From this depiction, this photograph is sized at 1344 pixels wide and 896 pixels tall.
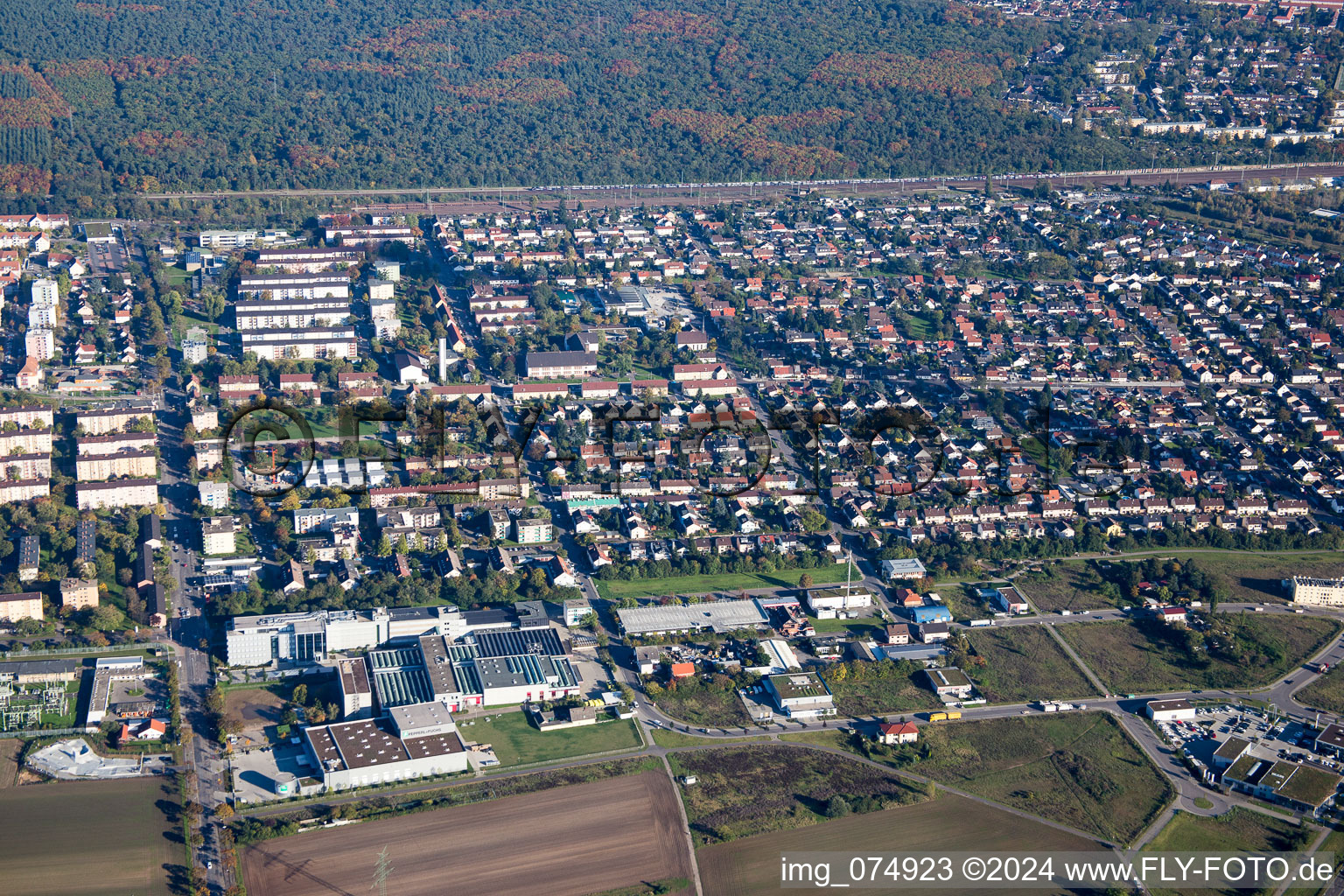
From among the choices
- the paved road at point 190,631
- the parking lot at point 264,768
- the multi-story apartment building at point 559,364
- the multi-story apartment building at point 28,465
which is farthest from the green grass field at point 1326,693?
the multi-story apartment building at point 28,465

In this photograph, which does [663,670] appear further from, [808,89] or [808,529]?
[808,89]

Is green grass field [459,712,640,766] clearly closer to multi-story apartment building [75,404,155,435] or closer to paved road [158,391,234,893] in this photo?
paved road [158,391,234,893]

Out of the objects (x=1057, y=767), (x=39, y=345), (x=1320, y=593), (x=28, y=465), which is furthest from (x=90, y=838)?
(x=1320, y=593)

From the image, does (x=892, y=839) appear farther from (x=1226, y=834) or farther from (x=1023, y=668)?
(x=1023, y=668)

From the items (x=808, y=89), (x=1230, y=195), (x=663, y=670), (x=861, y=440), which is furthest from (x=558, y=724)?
(x=808, y=89)

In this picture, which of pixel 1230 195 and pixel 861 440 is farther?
pixel 1230 195

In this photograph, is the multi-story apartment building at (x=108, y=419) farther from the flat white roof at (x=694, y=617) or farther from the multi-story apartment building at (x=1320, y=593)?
the multi-story apartment building at (x=1320, y=593)
